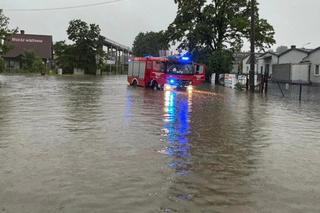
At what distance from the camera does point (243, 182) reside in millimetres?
7398

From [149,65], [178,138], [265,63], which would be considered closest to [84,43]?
[265,63]

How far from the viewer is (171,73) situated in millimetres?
36438

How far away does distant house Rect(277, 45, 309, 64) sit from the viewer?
58.5 meters

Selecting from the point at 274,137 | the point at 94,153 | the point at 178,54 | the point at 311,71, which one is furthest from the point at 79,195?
the point at 311,71

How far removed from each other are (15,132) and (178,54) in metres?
26.3

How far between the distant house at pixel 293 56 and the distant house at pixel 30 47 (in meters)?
60.1

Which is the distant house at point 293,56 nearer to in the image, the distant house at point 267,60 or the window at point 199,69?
the distant house at point 267,60

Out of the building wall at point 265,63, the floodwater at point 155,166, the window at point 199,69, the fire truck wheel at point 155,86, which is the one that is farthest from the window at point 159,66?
the building wall at point 265,63

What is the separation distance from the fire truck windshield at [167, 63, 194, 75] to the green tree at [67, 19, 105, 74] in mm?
69062

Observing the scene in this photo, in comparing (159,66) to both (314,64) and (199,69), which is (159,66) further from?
(314,64)

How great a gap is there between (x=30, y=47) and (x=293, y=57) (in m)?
67.3

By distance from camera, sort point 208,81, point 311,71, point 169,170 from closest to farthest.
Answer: point 169,170
point 311,71
point 208,81

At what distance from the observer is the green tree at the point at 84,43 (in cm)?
10388

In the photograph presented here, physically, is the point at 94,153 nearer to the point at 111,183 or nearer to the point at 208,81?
the point at 111,183
